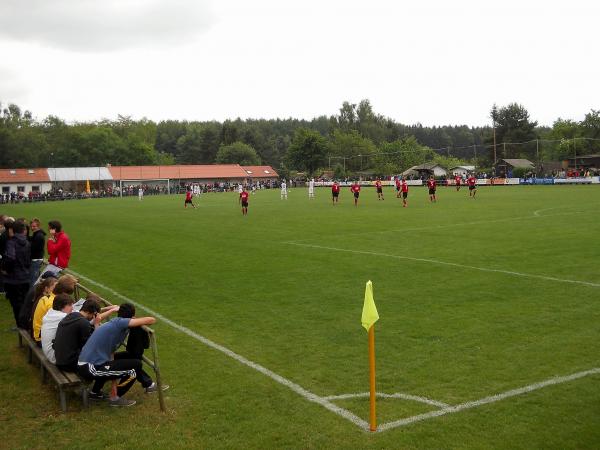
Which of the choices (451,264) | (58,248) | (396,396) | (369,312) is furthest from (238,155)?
(369,312)

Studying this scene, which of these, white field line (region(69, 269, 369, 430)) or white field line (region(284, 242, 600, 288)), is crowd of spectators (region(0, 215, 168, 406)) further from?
white field line (region(284, 242, 600, 288))

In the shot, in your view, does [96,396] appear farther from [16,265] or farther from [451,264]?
[451,264]

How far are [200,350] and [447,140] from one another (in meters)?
169

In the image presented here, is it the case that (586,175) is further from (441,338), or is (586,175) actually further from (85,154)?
(85,154)

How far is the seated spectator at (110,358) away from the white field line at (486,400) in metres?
3.13

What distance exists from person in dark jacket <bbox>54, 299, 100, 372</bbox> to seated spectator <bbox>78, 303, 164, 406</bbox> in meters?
0.21

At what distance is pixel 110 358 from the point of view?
7.31 m

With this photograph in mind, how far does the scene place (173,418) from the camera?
6715mm

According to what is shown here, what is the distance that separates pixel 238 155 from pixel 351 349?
117545mm

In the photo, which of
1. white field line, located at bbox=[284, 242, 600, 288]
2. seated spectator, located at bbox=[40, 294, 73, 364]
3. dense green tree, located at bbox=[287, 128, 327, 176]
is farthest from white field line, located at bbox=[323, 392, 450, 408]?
dense green tree, located at bbox=[287, 128, 327, 176]

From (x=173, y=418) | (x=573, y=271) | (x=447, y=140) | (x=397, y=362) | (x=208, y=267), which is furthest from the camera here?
(x=447, y=140)

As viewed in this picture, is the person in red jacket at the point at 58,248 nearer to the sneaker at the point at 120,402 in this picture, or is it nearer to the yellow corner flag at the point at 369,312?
the sneaker at the point at 120,402

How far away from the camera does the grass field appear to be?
625cm

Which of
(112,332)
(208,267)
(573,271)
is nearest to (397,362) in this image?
(112,332)
